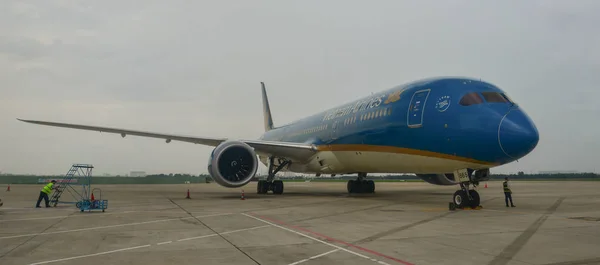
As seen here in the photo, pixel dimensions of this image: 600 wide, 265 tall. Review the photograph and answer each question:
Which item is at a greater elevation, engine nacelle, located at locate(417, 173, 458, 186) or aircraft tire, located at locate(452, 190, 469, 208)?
engine nacelle, located at locate(417, 173, 458, 186)

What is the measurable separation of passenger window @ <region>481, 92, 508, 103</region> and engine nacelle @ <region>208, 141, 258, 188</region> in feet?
29.9

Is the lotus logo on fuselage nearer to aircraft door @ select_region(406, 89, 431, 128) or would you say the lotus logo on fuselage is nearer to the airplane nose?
aircraft door @ select_region(406, 89, 431, 128)

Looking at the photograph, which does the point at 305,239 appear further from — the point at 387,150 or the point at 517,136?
the point at 387,150

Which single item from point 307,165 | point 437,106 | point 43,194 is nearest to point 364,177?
point 307,165

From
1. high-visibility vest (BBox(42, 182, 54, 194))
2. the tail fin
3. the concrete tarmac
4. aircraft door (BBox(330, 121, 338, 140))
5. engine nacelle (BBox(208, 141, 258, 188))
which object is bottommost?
the concrete tarmac

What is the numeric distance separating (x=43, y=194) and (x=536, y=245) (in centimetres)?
1497

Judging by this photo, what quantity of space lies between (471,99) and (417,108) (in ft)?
5.76

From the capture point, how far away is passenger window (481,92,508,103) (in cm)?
1272

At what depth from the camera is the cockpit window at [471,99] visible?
1285cm

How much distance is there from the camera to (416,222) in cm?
995

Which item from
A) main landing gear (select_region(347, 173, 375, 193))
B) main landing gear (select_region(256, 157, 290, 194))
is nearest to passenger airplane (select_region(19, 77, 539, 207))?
main landing gear (select_region(256, 157, 290, 194))

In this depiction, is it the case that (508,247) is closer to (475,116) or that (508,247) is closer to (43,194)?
(475,116)

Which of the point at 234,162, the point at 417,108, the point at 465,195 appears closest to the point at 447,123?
the point at 417,108

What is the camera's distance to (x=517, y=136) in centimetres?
1162
